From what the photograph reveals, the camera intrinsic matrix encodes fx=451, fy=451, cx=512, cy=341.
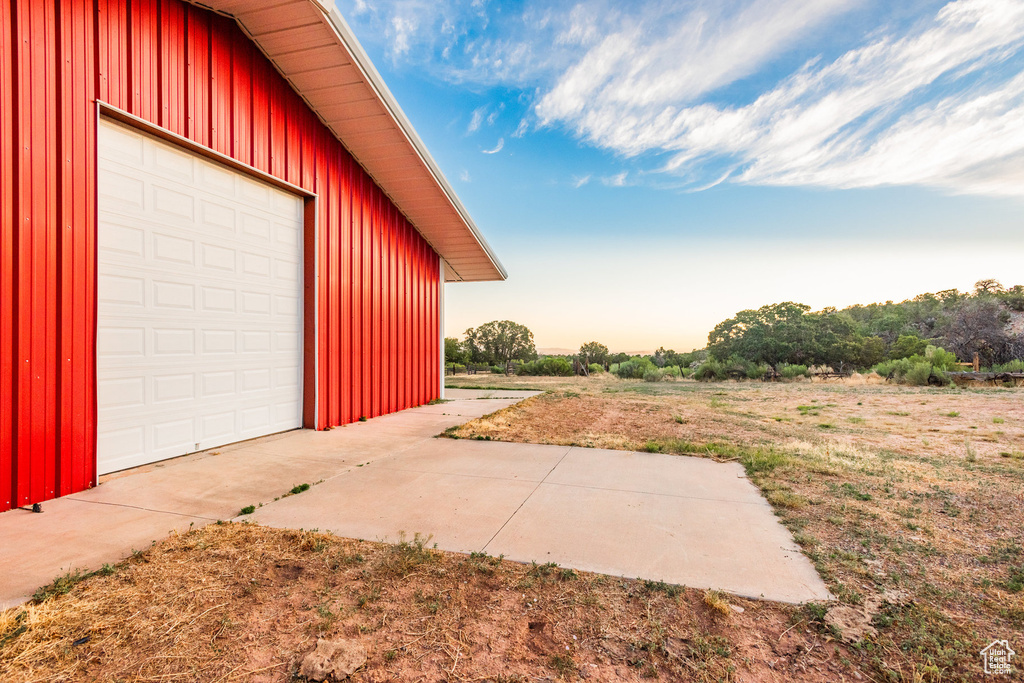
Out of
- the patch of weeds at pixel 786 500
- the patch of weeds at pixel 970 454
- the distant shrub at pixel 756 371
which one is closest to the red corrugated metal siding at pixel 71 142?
the patch of weeds at pixel 786 500

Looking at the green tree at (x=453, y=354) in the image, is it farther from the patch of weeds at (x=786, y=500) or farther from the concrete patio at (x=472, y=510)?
the patch of weeds at (x=786, y=500)

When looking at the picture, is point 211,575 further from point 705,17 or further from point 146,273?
point 705,17

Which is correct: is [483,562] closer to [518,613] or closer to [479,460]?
[518,613]

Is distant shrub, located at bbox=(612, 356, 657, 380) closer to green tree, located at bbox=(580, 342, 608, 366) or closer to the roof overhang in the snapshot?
green tree, located at bbox=(580, 342, 608, 366)

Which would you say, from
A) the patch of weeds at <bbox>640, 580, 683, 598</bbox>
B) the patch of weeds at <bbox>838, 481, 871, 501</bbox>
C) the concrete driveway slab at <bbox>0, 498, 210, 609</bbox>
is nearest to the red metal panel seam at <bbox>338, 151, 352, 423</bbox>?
the concrete driveway slab at <bbox>0, 498, 210, 609</bbox>

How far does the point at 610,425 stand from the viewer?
25.7ft

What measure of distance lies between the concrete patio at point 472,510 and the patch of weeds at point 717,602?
0.33 ft

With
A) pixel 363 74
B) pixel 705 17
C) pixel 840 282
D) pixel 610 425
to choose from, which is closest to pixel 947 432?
pixel 610 425

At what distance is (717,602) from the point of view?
2211mm

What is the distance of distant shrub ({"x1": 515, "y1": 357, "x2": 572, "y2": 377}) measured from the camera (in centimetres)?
2661

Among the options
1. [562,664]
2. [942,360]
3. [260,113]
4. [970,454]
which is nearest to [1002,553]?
[562,664]

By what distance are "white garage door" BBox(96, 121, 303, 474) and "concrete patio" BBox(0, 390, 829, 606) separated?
0.50 meters

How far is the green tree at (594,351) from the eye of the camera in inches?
1251

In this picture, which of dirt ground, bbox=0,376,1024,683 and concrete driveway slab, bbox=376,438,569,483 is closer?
dirt ground, bbox=0,376,1024,683
